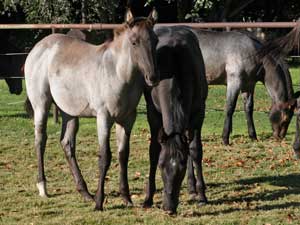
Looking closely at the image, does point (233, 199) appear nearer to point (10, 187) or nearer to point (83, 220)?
point (83, 220)

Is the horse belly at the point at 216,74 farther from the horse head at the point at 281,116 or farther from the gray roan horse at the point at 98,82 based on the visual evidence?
the gray roan horse at the point at 98,82

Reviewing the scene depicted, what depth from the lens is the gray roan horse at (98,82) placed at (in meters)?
6.61

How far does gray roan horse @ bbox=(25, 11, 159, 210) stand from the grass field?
335mm

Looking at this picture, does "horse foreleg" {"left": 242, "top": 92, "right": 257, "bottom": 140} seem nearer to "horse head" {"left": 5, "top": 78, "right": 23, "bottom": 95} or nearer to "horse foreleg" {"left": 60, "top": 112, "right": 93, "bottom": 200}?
"horse foreleg" {"left": 60, "top": 112, "right": 93, "bottom": 200}

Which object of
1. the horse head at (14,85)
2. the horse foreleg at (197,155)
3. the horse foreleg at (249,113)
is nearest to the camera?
the horse foreleg at (197,155)

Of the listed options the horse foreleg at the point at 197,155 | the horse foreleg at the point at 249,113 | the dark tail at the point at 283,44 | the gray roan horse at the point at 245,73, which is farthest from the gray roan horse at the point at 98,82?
the horse foreleg at the point at 249,113

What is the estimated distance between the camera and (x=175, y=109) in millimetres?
6520

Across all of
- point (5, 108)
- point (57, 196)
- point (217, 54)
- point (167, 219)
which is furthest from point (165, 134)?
point (5, 108)

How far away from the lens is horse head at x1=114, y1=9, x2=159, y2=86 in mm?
6363

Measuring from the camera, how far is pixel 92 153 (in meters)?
10.6

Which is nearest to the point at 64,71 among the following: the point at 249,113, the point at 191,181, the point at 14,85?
the point at 191,181

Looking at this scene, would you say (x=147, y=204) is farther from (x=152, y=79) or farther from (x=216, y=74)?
(x=216, y=74)

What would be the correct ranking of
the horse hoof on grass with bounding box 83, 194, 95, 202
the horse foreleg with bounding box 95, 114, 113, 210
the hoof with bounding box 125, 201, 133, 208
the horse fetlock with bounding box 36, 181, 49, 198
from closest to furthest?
the horse foreleg with bounding box 95, 114, 113, 210 → the hoof with bounding box 125, 201, 133, 208 → the horse hoof on grass with bounding box 83, 194, 95, 202 → the horse fetlock with bounding box 36, 181, 49, 198

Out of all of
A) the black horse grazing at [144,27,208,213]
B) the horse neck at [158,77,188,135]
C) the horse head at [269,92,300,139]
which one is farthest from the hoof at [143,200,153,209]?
the horse head at [269,92,300,139]
